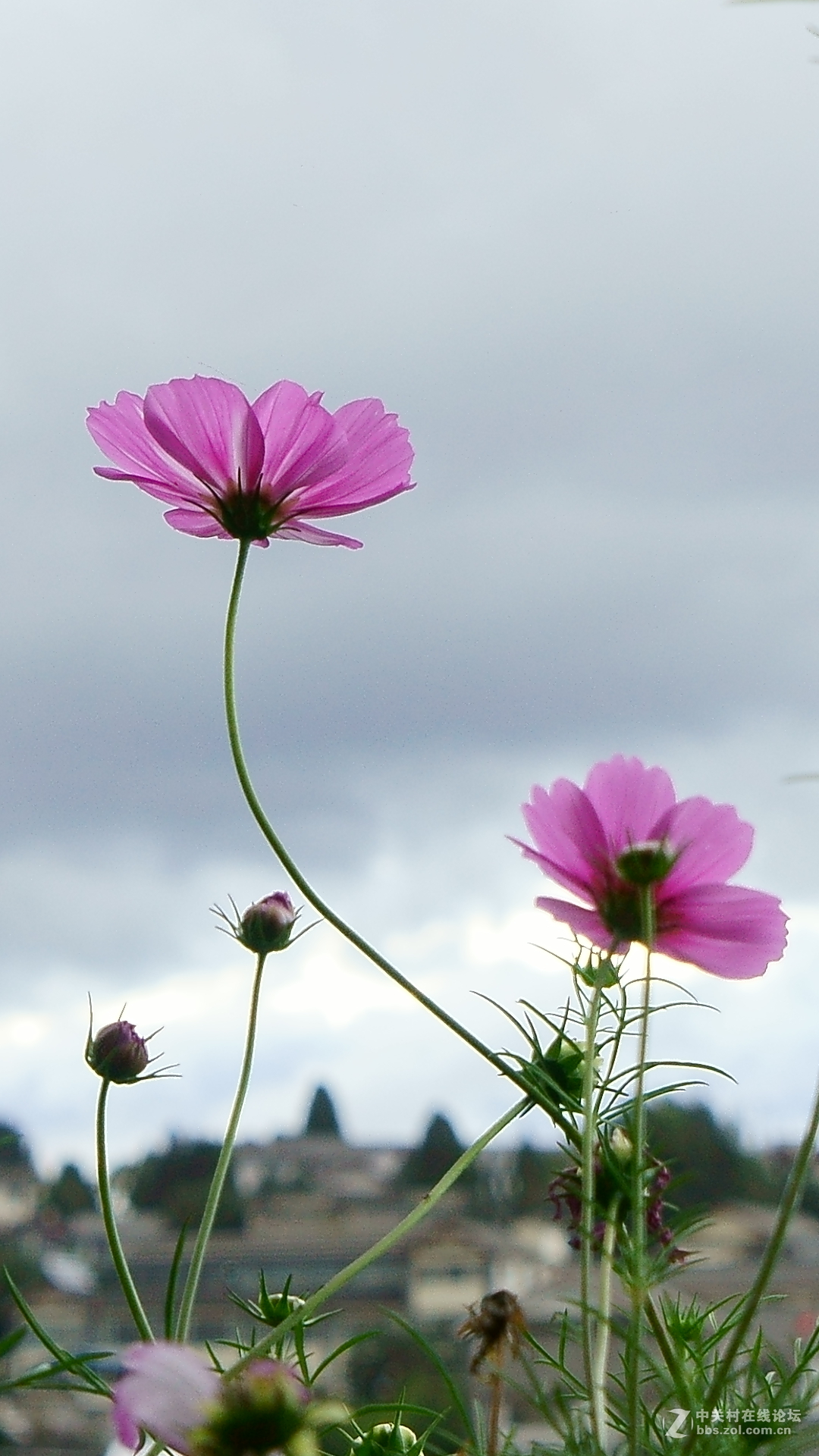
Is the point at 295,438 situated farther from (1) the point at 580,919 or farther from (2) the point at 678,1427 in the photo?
(2) the point at 678,1427

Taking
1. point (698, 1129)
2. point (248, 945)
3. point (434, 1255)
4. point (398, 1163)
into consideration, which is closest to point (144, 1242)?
point (434, 1255)

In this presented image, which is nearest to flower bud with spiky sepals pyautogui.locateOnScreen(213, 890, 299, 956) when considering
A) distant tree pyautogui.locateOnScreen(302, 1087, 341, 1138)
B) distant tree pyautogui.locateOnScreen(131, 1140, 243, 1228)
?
distant tree pyautogui.locateOnScreen(131, 1140, 243, 1228)

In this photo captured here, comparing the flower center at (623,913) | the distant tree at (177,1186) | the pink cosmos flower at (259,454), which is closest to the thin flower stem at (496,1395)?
the flower center at (623,913)

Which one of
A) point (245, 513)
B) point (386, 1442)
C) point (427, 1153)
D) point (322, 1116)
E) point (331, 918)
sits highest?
point (322, 1116)

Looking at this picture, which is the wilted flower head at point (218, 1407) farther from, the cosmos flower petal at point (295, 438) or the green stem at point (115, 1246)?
the cosmos flower petal at point (295, 438)

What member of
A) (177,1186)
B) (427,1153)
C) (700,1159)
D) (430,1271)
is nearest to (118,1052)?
(700,1159)

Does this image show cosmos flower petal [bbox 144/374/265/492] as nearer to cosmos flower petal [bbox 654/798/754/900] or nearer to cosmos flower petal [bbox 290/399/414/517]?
cosmos flower petal [bbox 290/399/414/517]

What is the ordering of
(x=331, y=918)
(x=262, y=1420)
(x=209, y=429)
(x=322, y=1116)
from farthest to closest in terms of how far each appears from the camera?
1. (x=322, y=1116)
2. (x=209, y=429)
3. (x=331, y=918)
4. (x=262, y=1420)
